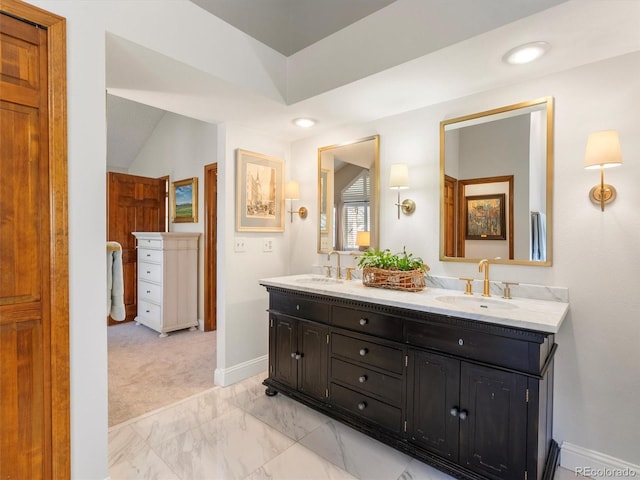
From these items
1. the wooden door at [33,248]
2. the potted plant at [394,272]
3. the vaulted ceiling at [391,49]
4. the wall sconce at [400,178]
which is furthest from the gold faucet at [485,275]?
the wooden door at [33,248]

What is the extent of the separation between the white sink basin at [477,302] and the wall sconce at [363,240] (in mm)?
857

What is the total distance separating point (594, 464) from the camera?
174cm

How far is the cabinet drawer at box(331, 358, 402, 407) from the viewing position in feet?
6.16

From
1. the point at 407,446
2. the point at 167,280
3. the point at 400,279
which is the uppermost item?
the point at 400,279

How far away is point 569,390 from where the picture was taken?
1.83m

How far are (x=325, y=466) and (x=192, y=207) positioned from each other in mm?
3644

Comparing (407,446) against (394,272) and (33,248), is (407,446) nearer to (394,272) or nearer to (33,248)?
(394,272)

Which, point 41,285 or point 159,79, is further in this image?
point 159,79

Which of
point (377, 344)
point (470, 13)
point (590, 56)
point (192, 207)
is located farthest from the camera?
point (192, 207)

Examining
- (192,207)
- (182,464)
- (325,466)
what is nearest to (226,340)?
(182,464)

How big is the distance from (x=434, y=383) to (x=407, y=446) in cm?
41

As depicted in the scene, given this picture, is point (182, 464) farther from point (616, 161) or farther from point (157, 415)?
point (616, 161)

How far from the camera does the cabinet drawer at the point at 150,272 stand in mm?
4117

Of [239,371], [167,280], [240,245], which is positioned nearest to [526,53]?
[240,245]
